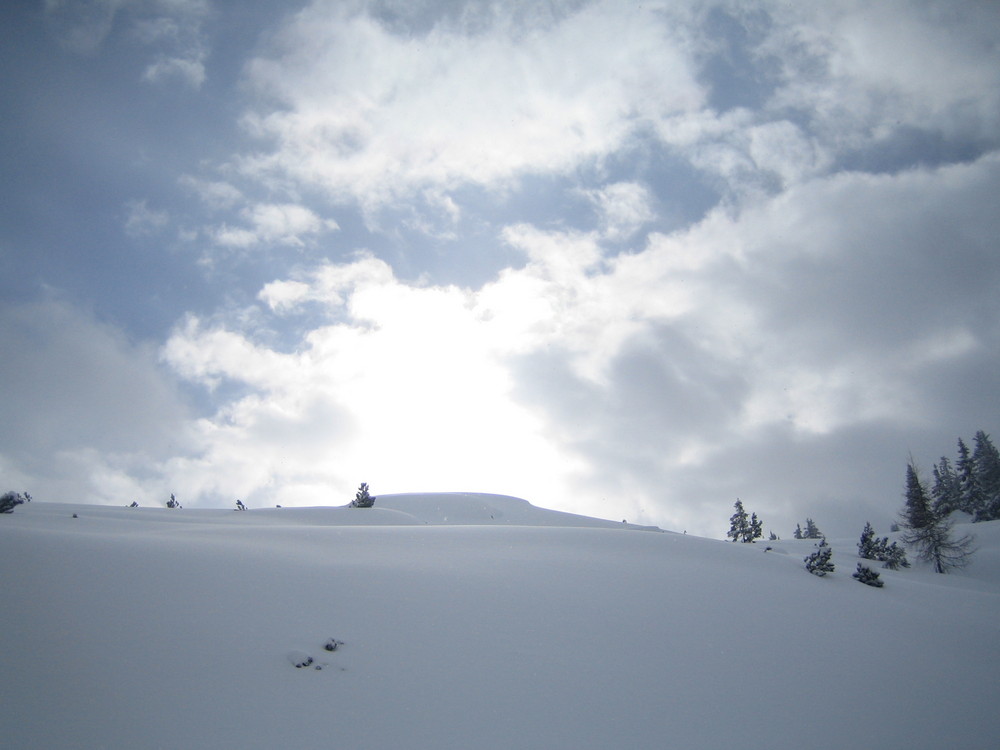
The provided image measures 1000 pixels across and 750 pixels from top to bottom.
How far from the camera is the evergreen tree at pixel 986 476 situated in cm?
4712

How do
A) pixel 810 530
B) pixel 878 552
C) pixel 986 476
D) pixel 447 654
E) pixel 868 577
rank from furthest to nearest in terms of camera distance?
pixel 810 530, pixel 986 476, pixel 878 552, pixel 868 577, pixel 447 654

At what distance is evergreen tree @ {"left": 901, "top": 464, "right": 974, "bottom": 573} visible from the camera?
104 feet

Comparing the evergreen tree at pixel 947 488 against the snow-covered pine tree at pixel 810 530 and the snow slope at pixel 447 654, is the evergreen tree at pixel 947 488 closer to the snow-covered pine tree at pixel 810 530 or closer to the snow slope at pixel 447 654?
the snow-covered pine tree at pixel 810 530

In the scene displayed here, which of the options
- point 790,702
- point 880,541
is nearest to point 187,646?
point 790,702

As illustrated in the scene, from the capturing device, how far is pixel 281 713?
21.4 feet

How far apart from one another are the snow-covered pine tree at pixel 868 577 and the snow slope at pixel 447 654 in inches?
86.6

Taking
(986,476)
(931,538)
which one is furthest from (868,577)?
(986,476)

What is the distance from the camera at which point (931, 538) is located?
3238cm

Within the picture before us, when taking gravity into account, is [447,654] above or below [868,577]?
below

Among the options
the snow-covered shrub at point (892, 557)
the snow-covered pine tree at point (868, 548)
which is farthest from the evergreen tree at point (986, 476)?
the snow-covered pine tree at point (868, 548)

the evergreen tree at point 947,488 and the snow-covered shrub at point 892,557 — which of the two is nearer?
the snow-covered shrub at point 892,557

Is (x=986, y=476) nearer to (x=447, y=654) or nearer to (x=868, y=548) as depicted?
(x=868, y=548)

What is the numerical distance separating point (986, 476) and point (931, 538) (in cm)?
2851

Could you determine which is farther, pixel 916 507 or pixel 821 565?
pixel 916 507
